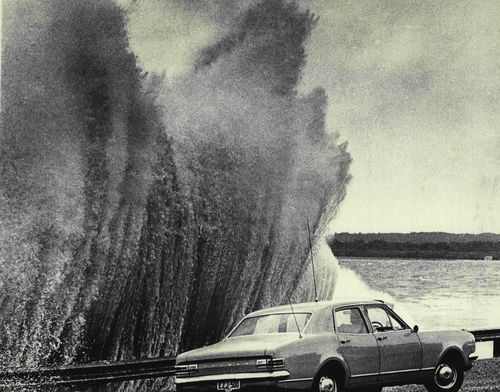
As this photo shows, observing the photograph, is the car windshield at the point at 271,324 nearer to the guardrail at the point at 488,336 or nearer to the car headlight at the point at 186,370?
the car headlight at the point at 186,370

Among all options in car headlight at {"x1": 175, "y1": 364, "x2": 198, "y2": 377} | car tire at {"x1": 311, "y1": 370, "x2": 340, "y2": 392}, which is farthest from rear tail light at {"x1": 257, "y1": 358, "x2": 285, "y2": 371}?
car headlight at {"x1": 175, "y1": 364, "x2": 198, "y2": 377}

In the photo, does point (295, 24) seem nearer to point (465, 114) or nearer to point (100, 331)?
point (465, 114)

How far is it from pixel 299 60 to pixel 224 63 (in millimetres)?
2088

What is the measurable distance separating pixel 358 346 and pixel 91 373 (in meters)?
3.00

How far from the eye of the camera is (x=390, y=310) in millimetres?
11344

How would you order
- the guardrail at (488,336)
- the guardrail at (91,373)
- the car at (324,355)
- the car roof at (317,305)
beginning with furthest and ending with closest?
the guardrail at (488,336)
the guardrail at (91,373)
the car roof at (317,305)
the car at (324,355)

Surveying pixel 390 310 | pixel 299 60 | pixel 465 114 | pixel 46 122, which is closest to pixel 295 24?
pixel 299 60

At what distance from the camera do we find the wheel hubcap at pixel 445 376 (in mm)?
11555

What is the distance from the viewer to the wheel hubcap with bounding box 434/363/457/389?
37.9ft

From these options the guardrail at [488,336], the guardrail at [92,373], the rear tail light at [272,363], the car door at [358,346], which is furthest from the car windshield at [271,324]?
the guardrail at [488,336]

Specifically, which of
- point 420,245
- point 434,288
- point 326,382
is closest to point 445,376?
point 326,382

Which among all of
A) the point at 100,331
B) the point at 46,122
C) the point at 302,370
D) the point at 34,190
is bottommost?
the point at 302,370

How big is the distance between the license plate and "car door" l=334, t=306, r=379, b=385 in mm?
1107

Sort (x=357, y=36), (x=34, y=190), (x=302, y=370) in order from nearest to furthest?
(x=302, y=370) → (x=34, y=190) → (x=357, y=36)
